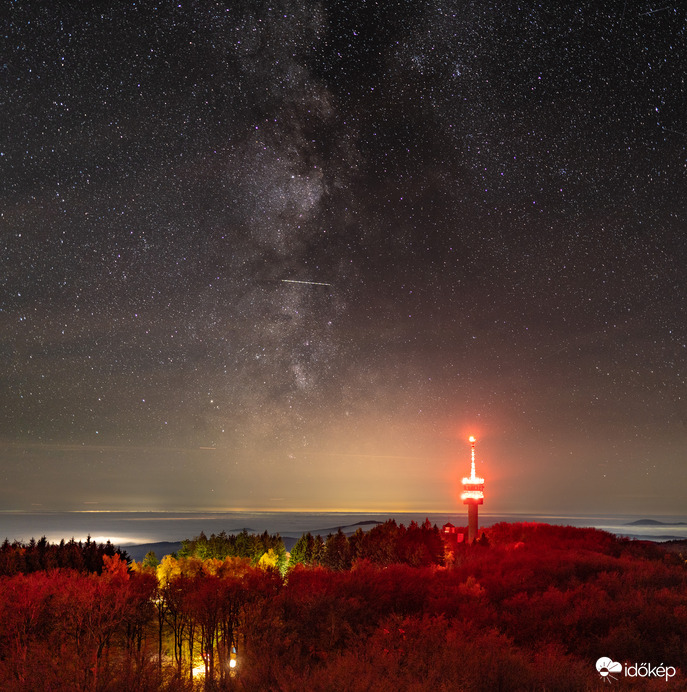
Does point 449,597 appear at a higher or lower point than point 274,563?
higher

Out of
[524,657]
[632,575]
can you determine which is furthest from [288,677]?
[632,575]

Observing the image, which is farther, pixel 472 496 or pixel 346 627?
pixel 472 496

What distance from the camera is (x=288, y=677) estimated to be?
26109 mm

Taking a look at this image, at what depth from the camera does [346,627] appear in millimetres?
35406

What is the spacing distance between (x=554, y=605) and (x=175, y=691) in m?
25.6

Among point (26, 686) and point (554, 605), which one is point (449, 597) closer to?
point (554, 605)

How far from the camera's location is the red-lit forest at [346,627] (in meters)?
25.2

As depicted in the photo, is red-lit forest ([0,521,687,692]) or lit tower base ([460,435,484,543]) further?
lit tower base ([460,435,484,543])

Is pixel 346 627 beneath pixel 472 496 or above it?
beneath

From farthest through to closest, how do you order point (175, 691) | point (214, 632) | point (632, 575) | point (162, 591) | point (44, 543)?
1. point (44, 543)
2. point (632, 575)
3. point (162, 591)
4. point (214, 632)
5. point (175, 691)

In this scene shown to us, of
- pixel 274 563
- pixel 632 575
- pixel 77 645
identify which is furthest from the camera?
pixel 274 563

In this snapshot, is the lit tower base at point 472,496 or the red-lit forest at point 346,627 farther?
the lit tower base at point 472,496

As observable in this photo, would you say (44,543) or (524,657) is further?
(44,543)

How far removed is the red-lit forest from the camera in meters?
25.2
